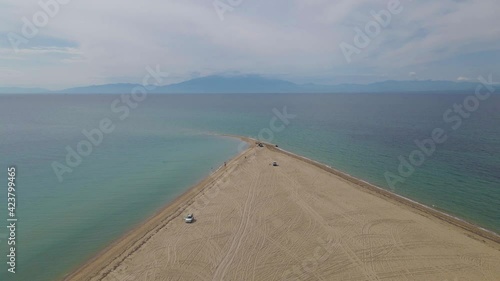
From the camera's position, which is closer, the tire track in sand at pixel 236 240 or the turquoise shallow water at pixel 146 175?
the tire track in sand at pixel 236 240

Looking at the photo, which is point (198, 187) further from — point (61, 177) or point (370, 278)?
point (370, 278)

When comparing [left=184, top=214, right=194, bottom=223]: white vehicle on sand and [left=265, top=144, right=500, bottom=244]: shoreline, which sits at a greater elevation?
[left=265, top=144, right=500, bottom=244]: shoreline

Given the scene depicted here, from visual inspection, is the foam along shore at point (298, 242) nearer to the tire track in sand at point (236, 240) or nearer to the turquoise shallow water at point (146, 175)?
the tire track in sand at point (236, 240)

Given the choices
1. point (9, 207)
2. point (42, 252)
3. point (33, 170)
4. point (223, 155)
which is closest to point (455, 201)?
point (223, 155)

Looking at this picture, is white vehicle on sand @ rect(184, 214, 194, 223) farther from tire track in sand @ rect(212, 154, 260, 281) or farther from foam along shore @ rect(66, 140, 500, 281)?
tire track in sand @ rect(212, 154, 260, 281)

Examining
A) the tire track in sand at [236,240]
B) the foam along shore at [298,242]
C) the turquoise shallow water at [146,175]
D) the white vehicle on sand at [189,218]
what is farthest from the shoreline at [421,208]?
the white vehicle on sand at [189,218]

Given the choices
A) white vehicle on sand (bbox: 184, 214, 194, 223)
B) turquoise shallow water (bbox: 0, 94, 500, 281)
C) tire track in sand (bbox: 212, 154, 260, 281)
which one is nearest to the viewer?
tire track in sand (bbox: 212, 154, 260, 281)

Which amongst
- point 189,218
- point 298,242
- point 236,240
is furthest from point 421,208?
point 189,218

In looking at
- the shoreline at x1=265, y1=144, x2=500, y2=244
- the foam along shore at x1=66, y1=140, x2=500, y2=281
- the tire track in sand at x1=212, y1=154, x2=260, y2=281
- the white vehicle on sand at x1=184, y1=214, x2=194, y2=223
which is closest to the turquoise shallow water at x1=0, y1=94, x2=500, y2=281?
the shoreline at x1=265, y1=144, x2=500, y2=244

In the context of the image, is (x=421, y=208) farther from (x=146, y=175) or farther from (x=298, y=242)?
(x=146, y=175)
